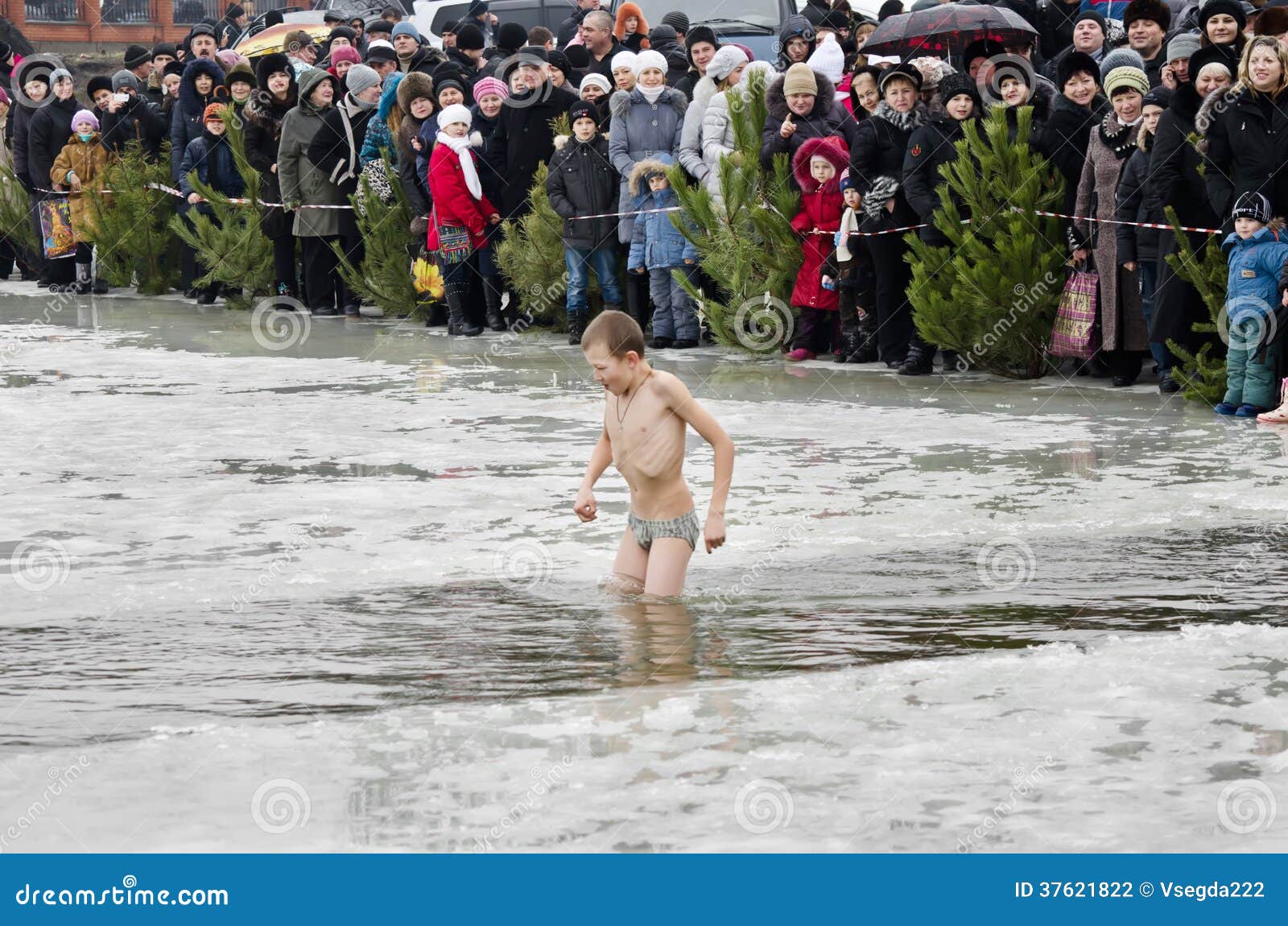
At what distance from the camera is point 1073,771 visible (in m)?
4.91

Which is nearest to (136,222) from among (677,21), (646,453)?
(677,21)

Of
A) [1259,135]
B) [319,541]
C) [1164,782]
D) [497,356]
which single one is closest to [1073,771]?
[1164,782]

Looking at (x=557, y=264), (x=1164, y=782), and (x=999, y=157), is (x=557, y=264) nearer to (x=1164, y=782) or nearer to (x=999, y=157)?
(x=999, y=157)

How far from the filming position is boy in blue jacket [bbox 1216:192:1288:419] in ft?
34.9

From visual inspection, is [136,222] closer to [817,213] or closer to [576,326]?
[576,326]

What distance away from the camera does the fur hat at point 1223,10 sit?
1152cm

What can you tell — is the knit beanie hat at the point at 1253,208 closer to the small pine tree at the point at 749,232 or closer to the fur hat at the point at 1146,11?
the fur hat at the point at 1146,11

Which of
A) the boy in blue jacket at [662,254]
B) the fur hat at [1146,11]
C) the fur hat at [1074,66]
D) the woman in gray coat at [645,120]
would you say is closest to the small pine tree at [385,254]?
the woman in gray coat at [645,120]

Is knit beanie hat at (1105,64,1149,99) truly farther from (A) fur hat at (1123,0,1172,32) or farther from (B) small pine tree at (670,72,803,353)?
(B) small pine tree at (670,72,803,353)

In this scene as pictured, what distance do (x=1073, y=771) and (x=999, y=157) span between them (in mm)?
7746

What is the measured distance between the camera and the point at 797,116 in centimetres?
1348

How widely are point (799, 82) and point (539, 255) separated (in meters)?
3.17

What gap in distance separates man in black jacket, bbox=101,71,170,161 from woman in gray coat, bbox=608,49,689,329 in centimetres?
746

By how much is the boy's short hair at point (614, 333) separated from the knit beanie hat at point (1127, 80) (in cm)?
584
